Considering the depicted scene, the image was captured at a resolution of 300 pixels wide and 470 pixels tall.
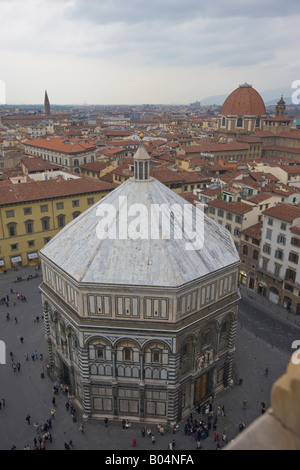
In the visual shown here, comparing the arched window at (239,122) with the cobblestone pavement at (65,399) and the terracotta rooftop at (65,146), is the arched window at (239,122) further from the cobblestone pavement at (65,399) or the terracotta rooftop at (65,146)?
the cobblestone pavement at (65,399)

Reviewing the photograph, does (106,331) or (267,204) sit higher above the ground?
(267,204)

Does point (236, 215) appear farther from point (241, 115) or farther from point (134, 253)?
point (241, 115)

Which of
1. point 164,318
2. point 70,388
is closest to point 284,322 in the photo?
point 164,318

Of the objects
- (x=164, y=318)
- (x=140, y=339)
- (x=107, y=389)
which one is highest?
(x=164, y=318)

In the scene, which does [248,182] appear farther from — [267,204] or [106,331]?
[106,331]

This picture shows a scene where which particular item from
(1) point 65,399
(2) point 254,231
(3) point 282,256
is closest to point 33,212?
(1) point 65,399

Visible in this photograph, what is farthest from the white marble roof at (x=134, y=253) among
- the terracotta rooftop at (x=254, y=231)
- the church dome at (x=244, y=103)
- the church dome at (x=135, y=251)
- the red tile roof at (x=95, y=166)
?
the church dome at (x=244, y=103)

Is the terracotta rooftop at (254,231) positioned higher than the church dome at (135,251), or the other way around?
the church dome at (135,251)
